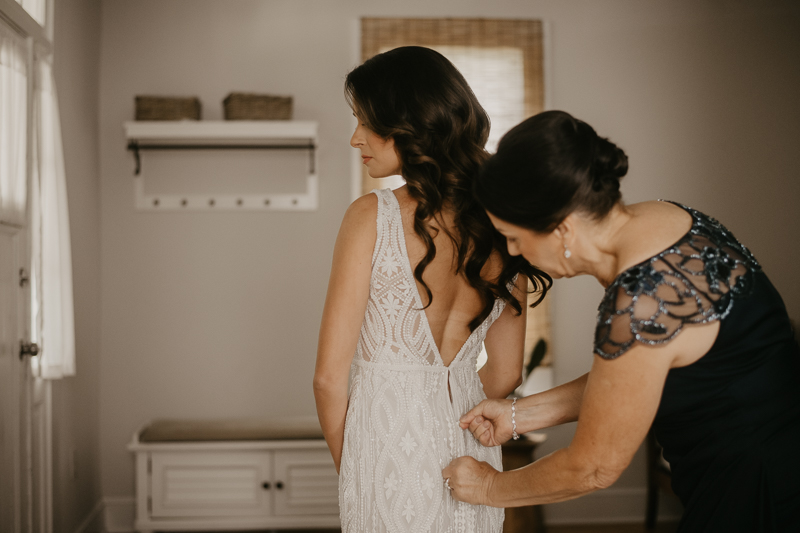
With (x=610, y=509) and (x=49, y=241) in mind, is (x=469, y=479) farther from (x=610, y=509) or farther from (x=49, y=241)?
(x=610, y=509)

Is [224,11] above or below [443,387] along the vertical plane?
above

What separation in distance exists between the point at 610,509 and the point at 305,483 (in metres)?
1.75

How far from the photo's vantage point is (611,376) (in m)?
0.83

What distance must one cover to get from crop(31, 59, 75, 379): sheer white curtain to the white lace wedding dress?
5.20ft

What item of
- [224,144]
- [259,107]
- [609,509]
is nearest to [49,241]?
[224,144]

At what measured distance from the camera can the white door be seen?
6.36ft

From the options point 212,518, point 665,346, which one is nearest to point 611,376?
point 665,346

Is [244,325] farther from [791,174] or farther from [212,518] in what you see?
[791,174]

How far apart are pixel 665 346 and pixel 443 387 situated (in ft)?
1.61

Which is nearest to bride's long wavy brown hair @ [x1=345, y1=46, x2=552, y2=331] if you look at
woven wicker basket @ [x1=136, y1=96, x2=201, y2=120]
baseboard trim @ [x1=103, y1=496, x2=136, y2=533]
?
woven wicker basket @ [x1=136, y1=96, x2=201, y2=120]

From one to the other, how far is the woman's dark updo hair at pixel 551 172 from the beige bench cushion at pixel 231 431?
6.95 feet

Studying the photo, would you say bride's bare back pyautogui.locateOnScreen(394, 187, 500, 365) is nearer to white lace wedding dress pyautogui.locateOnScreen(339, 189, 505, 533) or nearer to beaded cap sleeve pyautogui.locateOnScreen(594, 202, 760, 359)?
white lace wedding dress pyautogui.locateOnScreen(339, 189, 505, 533)

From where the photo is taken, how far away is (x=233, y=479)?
2.73 metres

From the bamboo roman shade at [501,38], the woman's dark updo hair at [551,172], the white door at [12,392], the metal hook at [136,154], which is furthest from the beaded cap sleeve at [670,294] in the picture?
the metal hook at [136,154]
